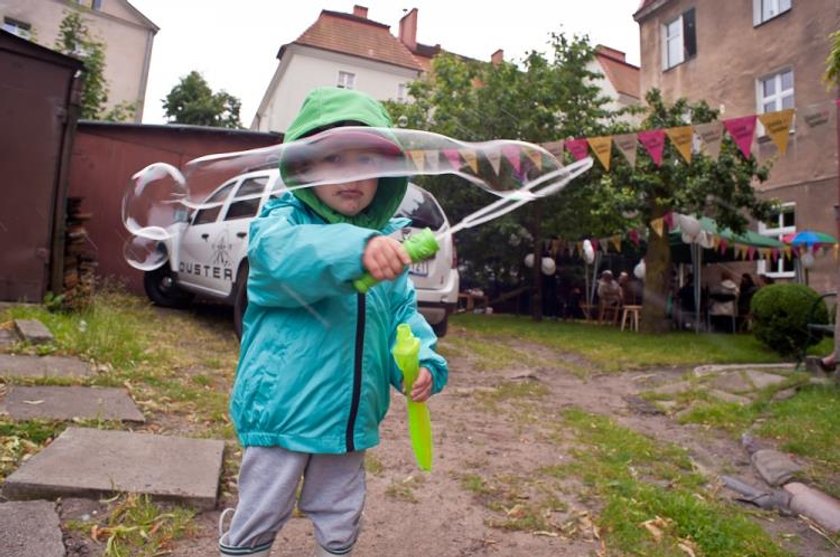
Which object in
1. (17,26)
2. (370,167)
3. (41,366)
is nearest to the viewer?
(370,167)

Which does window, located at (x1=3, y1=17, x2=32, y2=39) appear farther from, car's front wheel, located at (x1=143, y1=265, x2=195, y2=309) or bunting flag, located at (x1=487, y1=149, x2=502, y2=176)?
bunting flag, located at (x1=487, y1=149, x2=502, y2=176)

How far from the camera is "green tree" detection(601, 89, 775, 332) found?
11859 mm

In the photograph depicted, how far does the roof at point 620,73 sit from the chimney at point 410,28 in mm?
11996

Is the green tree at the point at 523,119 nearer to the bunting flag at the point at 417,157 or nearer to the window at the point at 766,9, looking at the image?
the window at the point at 766,9

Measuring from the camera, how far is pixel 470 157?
1982 mm

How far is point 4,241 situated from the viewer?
613cm

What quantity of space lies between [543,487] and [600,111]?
13.8 metres

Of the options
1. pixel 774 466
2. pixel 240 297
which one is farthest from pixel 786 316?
pixel 240 297

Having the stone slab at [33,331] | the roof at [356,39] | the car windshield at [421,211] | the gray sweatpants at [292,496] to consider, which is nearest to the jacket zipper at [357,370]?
the gray sweatpants at [292,496]

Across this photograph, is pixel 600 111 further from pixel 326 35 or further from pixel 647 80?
pixel 326 35

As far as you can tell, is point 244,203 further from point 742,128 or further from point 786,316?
point 786,316

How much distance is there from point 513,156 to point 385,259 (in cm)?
89

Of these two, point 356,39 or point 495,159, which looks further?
point 356,39

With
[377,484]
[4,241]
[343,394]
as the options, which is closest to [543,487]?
[377,484]
